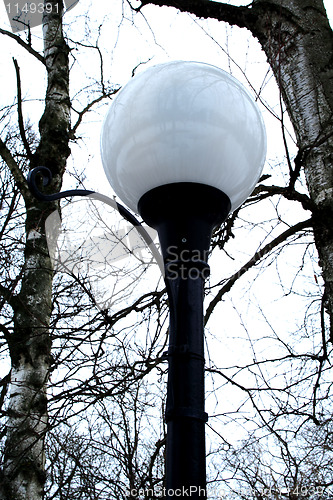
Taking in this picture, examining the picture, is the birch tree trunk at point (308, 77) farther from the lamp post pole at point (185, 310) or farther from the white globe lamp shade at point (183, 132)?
the lamp post pole at point (185, 310)

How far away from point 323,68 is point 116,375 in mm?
2305

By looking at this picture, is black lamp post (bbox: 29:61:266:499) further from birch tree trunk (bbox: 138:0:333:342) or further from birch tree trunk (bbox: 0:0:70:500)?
birch tree trunk (bbox: 0:0:70:500)

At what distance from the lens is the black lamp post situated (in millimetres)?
1167

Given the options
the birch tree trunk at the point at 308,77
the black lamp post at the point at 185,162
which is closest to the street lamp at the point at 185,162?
the black lamp post at the point at 185,162

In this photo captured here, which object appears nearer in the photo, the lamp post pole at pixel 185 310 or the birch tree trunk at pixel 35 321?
the lamp post pole at pixel 185 310

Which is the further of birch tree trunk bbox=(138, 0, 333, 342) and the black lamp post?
birch tree trunk bbox=(138, 0, 333, 342)

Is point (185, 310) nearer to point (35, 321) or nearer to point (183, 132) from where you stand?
point (183, 132)

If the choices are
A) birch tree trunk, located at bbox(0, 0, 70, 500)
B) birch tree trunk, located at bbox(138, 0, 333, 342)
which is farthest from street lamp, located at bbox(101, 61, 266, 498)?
birch tree trunk, located at bbox(0, 0, 70, 500)

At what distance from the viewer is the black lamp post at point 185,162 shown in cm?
117

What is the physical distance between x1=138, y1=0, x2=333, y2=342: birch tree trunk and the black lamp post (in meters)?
0.95

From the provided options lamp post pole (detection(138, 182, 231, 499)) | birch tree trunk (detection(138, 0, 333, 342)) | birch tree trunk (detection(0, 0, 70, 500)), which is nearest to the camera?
lamp post pole (detection(138, 182, 231, 499))

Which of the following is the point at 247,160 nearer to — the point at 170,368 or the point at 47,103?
the point at 170,368

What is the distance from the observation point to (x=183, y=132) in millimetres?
1172

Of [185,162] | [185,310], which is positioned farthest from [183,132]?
[185,310]
